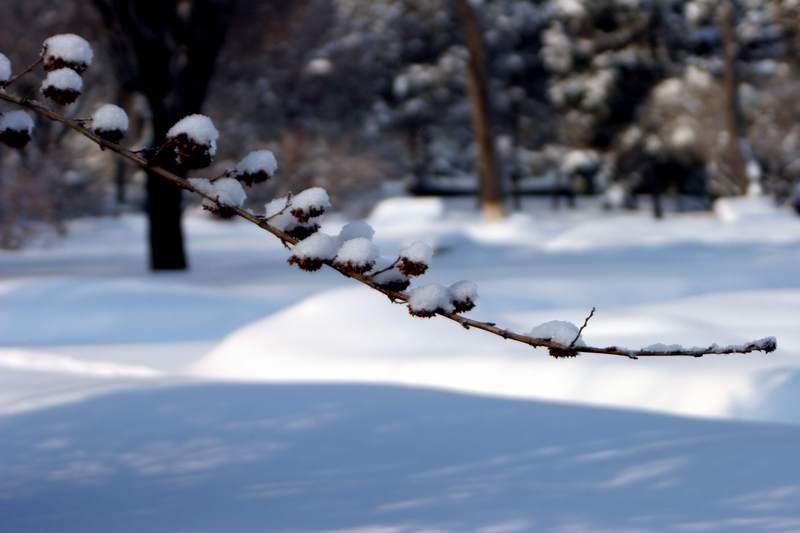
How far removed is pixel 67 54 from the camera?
9.41ft

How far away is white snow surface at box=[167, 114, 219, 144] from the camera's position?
280cm

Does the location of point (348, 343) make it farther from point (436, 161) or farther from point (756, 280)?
point (436, 161)

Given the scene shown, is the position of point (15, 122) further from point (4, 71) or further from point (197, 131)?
point (197, 131)

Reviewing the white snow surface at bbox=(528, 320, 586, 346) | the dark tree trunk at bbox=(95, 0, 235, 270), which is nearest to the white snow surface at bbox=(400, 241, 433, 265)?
the white snow surface at bbox=(528, 320, 586, 346)

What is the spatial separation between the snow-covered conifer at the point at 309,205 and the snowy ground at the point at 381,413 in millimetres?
1340

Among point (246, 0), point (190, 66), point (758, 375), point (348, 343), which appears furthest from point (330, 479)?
point (246, 0)

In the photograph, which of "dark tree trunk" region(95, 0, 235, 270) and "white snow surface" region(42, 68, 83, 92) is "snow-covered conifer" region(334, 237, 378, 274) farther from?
"dark tree trunk" region(95, 0, 235, 270)

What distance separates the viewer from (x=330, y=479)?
4570 millimetres

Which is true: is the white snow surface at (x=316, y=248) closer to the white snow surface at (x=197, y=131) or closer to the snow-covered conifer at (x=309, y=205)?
the snow-covered conifer at (x=309, y=205)

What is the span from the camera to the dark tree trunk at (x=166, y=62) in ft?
46.0

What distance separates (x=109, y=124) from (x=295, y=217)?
510mm

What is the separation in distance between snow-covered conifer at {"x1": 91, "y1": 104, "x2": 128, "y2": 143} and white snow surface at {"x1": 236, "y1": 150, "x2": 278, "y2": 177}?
0.30 meters

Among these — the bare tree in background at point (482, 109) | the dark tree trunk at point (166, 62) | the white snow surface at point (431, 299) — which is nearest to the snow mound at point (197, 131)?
the white snow surface at point (431, 299)

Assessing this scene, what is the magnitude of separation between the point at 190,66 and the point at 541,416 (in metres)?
10.1
